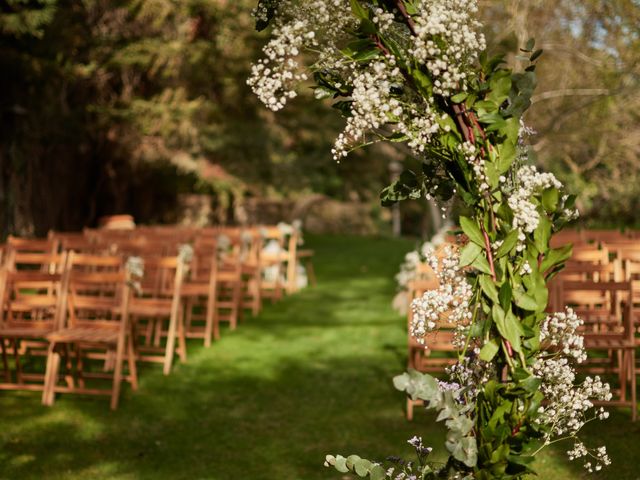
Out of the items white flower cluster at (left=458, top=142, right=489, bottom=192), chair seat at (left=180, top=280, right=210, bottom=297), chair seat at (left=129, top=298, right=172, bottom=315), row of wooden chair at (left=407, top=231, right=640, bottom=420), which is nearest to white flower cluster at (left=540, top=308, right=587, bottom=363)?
white flower cluster at (left=458, top=142, right=489, bottom=192)

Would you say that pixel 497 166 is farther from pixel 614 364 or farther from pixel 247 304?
pixel 247 304

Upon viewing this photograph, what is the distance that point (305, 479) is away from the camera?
17.7 feet

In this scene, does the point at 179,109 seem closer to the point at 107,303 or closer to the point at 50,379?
the point at 107,303

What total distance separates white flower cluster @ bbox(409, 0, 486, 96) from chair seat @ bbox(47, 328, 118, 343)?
498cm

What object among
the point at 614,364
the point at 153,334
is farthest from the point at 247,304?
the point at 614,364

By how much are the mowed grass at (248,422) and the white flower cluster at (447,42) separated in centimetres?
202

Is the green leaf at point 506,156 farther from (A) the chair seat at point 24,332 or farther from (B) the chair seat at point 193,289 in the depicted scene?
(B) the chair seat at point 193,289

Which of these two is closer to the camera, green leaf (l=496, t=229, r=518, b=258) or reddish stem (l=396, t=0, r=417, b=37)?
green leaf (l=496, t=229, r=518, b=258)

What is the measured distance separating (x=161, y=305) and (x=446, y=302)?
635 cm

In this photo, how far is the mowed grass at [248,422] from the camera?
5707 millimetres

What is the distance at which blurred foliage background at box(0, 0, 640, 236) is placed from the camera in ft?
50.6

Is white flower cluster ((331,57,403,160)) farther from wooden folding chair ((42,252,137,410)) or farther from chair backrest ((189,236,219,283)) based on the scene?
chair backrest ((189,236,219,283))

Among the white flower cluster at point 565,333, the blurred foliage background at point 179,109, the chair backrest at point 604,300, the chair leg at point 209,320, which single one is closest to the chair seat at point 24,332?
the chair leg at point 209,320

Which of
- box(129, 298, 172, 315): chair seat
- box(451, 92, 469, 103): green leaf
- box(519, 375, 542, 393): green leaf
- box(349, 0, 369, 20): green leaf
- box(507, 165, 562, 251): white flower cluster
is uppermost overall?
box(349, 0, 369, 20): green leaf
